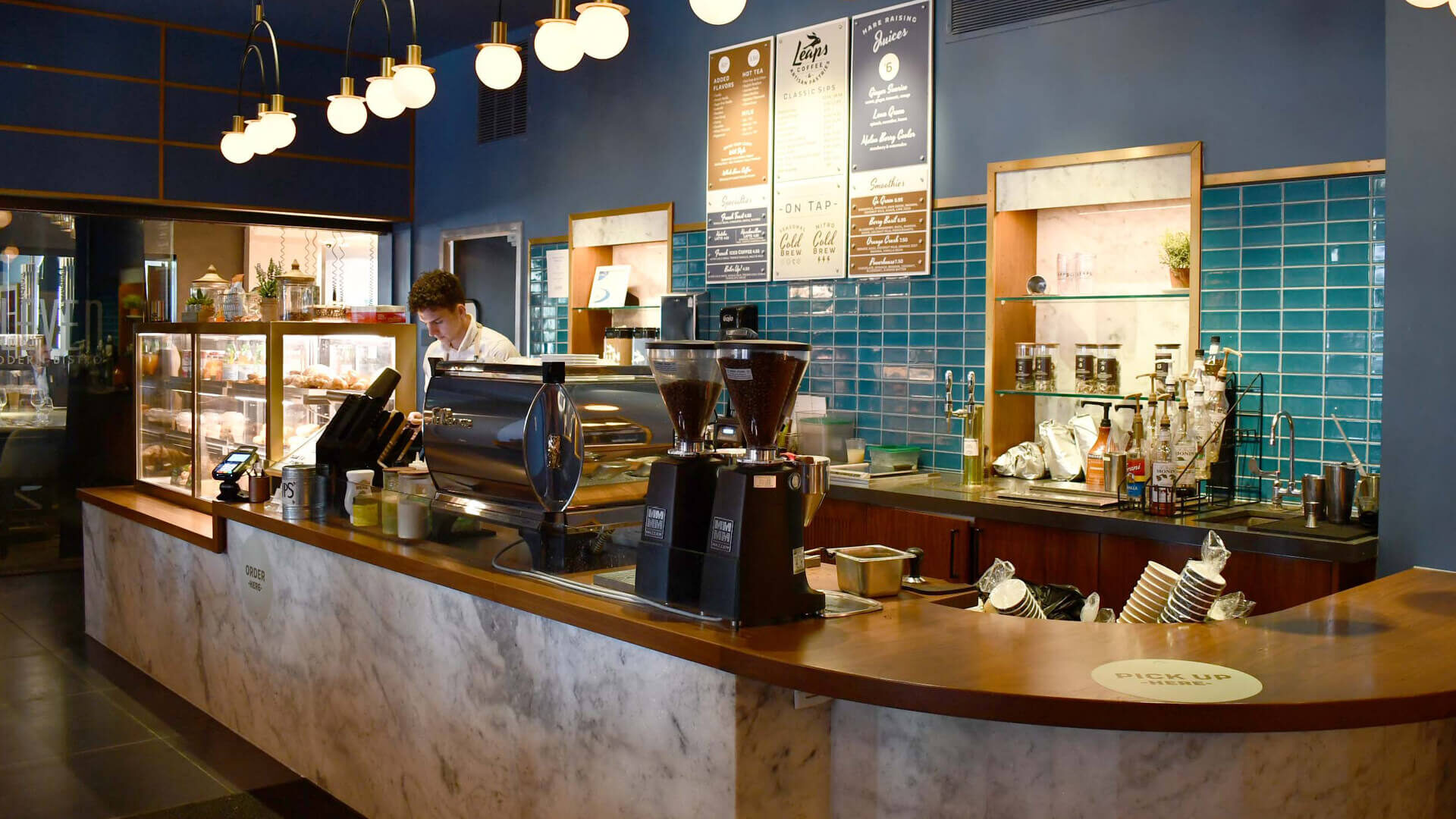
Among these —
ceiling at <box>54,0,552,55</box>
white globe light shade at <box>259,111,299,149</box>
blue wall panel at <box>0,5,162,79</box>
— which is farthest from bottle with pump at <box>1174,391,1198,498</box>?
blue wall panel at <box>0,5,162,79</box>

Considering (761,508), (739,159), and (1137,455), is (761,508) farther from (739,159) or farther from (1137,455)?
(739,159)

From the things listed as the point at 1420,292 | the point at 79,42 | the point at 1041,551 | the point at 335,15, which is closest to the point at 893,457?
the point at 1041,551

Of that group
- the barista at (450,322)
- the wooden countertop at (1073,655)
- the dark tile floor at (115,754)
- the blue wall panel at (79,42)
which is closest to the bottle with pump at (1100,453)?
the wooden countertop at (1073,655)

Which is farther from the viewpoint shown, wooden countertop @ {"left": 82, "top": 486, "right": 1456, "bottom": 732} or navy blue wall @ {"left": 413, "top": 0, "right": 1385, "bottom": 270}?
navy blue wall @ {"left": 413, "top": 0, "right": 1385, "bottom": 270}

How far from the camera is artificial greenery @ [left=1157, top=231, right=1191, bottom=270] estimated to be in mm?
4125

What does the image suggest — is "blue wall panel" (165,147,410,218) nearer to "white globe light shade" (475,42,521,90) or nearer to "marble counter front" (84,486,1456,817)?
"marble counter front" (84,486,1456,817)

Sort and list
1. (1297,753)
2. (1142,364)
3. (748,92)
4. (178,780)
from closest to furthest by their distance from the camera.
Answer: (1297,753)
(178,780)
(1142,364)
(748,92)

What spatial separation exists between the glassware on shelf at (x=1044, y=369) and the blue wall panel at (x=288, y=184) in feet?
16.4

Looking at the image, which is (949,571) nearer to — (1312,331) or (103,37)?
(1312,331)

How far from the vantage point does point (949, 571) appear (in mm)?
4156

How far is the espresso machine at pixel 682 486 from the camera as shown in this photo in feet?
7.67

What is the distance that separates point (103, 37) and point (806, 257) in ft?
14.8

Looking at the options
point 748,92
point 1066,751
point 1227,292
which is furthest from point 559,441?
point 748,92

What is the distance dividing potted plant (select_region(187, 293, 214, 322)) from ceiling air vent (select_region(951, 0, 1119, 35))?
3396 millimetres
